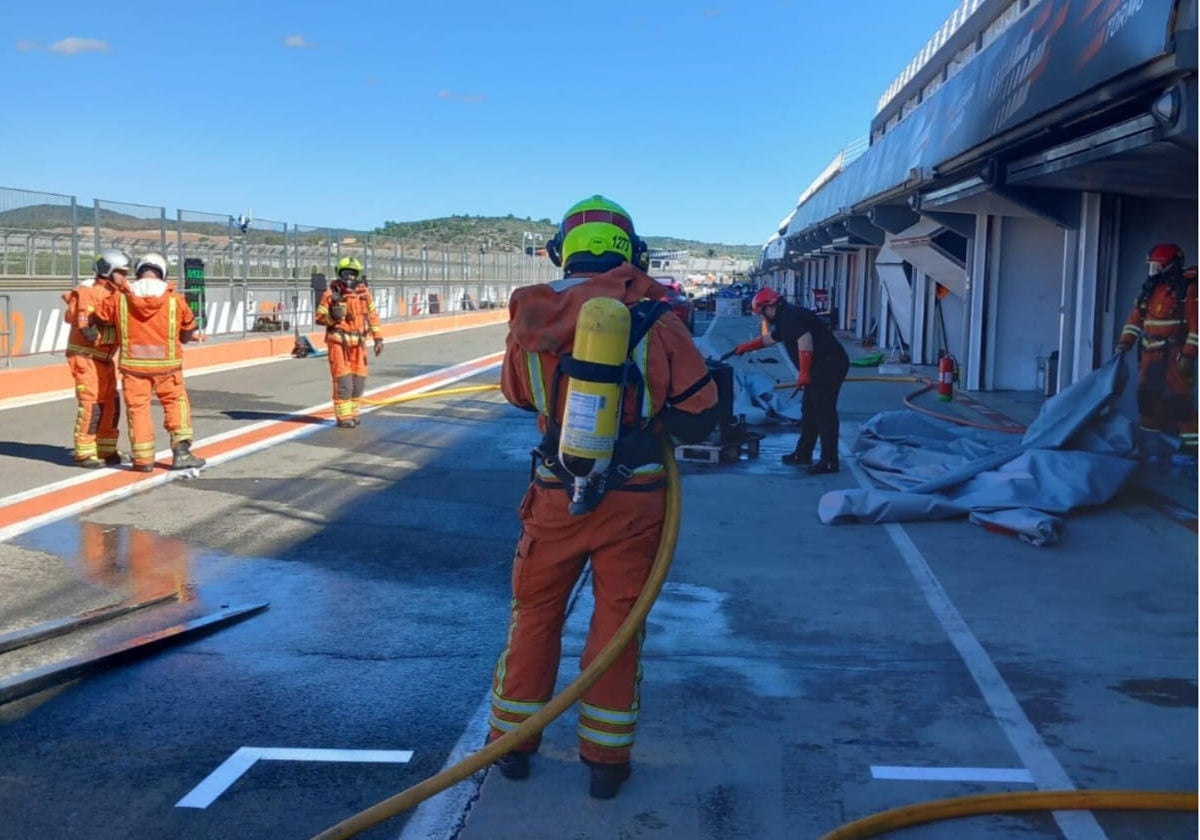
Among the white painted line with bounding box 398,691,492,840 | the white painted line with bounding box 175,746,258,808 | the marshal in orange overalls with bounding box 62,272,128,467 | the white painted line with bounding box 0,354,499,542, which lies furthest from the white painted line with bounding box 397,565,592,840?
the marshal in orange overalls with bounding box 62,272,128,467

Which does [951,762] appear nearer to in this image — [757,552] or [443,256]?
[757,552]

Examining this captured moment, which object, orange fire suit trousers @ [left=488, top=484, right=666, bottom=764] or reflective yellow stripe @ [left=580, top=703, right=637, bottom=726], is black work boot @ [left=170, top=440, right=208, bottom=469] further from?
reflective yellow stripe @ [left=580, top=703, right=637, bottom=726]

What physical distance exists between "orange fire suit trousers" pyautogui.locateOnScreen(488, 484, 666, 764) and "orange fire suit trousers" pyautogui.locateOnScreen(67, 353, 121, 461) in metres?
7.32

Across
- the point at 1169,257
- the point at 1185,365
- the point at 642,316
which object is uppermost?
the point at 1169,257

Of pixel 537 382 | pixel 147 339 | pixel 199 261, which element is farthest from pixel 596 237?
pixel 199 261

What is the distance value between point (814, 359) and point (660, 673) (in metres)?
5.45

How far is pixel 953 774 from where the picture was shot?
13.3ft

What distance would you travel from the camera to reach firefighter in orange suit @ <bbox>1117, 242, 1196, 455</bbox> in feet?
32.9

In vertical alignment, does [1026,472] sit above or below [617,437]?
below

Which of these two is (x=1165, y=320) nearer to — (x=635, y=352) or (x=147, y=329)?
(x=635, y=352)

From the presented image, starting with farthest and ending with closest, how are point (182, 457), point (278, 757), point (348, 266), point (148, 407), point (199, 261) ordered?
1. point (199, 261)
2. point (348, 266)
3. point (182, 457)
4. point (148, 407)
5. point (278, 757)

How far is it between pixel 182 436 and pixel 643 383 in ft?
22.8

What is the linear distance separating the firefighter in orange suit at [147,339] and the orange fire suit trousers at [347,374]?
8.63 feet

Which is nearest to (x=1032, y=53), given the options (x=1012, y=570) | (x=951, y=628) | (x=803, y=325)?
(x=803, y=325)
